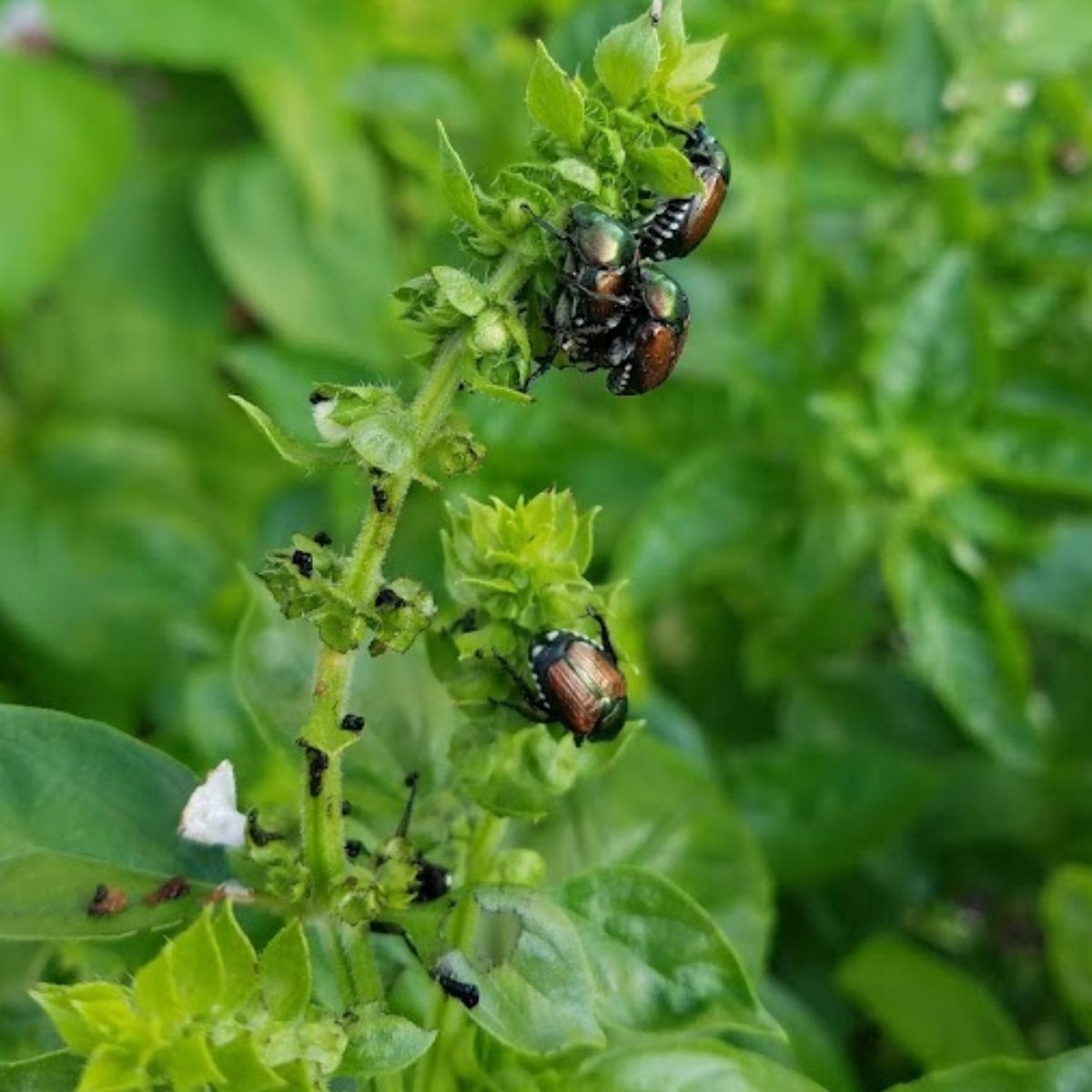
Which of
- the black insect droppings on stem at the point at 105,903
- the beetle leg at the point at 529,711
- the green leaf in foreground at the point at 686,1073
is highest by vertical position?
the beetle leg at the point at 529,711

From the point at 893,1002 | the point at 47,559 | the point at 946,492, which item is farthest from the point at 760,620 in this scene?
the point at 47,559

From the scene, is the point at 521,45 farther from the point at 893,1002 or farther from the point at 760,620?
the point at 893,1002

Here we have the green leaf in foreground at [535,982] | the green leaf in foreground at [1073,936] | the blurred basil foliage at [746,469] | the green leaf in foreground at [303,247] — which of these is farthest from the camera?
the green leaf in foreground at [303,247]

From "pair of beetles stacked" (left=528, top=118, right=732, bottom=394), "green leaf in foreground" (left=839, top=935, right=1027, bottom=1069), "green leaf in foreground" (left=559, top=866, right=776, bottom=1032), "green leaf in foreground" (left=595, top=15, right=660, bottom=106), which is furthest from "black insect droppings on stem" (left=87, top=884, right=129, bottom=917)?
"green leaf in foreground" (left=839, top=935, right=1027, bottom=1069)

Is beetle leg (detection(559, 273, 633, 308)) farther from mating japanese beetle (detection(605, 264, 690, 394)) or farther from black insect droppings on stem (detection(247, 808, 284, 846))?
black insect droppings on stem (detection(247, 808, 284, 846))

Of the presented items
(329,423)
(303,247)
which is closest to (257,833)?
(329,423)

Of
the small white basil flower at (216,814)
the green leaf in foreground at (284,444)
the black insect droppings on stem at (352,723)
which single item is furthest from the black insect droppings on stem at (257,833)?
the green leaf in foreground at (284,444)

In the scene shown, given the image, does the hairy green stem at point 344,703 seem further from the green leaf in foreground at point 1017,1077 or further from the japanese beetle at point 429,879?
the green leaf in foreground at point 1017,1077

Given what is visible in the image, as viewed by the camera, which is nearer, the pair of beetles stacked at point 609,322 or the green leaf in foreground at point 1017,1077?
the pair of beetles stacked at point 609,322
